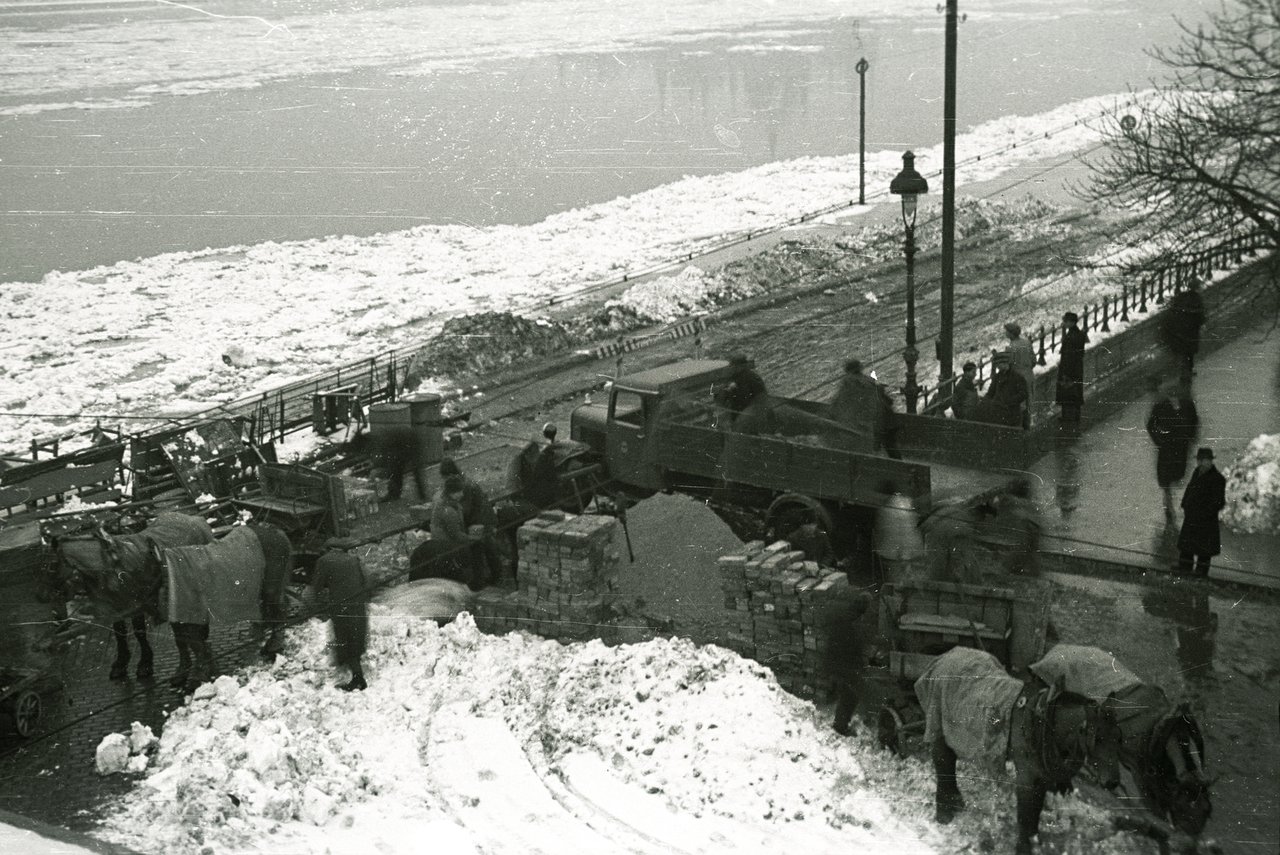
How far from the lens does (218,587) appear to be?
10.2m

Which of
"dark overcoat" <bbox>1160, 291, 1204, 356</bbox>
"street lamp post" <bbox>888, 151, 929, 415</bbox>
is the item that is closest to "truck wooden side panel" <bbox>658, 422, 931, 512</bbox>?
"street lamp post" <bbox>888, 151, 929, 415</bbox>

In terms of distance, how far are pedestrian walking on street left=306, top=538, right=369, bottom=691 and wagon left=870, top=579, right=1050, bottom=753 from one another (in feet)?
14.2

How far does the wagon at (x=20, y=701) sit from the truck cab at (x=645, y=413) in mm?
6881

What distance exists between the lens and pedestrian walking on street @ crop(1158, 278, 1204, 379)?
17.9 metres

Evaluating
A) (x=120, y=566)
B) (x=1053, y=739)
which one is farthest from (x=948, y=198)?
(x=120, y=566)

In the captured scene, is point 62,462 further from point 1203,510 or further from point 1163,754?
point 1203,510

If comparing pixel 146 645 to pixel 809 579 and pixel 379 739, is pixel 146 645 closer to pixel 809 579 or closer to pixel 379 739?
A: pixel 379 739

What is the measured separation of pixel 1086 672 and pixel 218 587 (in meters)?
7.09

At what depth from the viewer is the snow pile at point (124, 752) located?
8.53 meters

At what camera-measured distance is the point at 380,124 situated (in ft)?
165

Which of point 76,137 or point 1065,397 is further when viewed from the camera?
point 76,137

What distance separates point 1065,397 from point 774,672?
9.68 m

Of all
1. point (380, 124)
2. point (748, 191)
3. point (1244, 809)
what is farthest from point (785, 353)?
point (380, 124)

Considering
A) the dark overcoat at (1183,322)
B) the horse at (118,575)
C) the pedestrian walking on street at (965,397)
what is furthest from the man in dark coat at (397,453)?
the dark overcoat at (1183,322)
